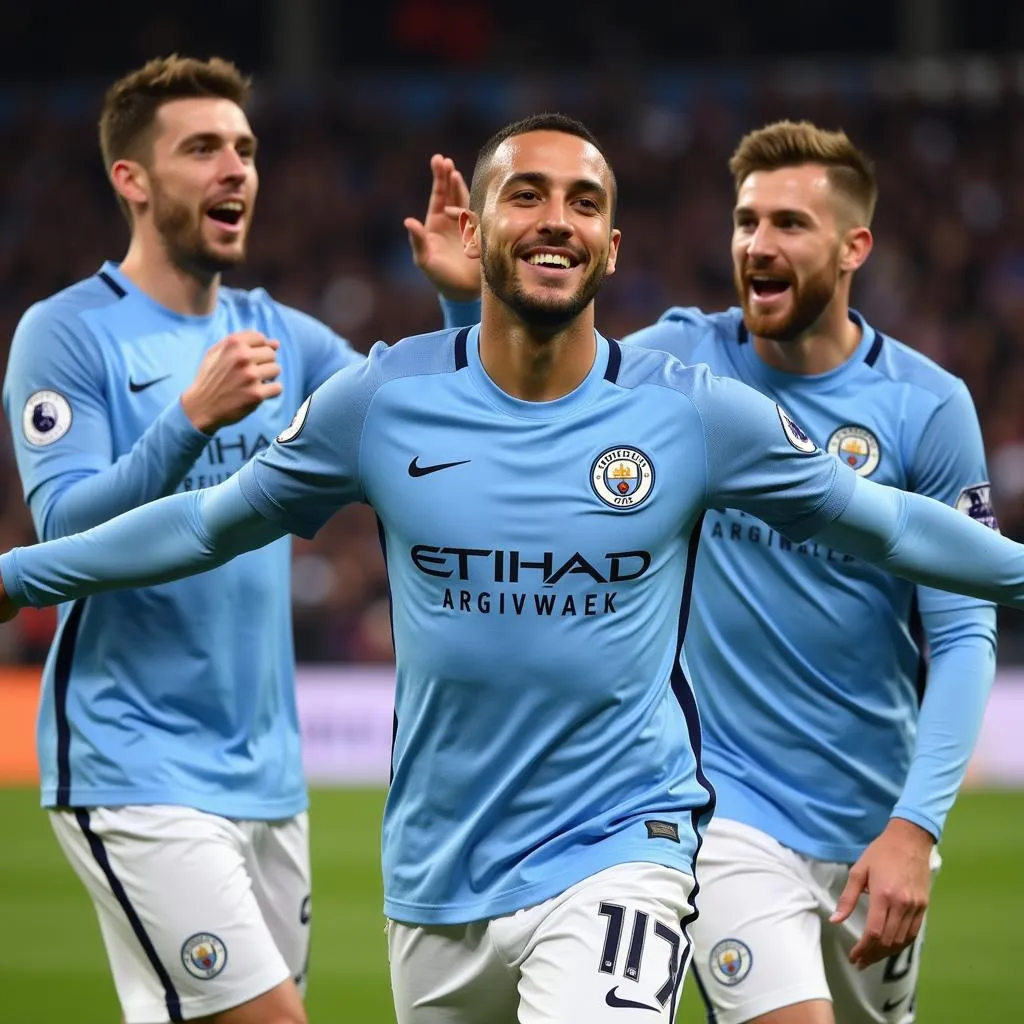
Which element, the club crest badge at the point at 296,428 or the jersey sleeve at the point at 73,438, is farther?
the jersey sleeve at the point at 73,438

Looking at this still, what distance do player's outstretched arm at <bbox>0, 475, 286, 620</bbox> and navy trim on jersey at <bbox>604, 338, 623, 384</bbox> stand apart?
734 mm

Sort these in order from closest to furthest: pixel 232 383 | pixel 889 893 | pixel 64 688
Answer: pixel 889 893 < pixel 232 383 < pixel 64 688

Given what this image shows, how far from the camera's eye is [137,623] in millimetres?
4430

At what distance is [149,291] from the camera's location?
15.7 ft

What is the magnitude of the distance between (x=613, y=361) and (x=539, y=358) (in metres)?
0.16

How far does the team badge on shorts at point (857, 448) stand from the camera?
4.47m

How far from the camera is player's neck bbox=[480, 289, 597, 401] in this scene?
355cm

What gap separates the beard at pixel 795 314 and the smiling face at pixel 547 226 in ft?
→ 3.48

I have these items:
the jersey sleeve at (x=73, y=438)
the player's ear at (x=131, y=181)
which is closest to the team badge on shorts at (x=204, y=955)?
the jersey sleeve at (x=73, y=438)

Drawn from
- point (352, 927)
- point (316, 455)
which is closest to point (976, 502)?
point (316, 455)

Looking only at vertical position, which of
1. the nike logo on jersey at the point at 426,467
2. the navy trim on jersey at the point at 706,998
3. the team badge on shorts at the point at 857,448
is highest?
the team badge on shorts at the point at 857,448

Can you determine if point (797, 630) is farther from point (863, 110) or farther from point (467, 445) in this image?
point (863, 110)

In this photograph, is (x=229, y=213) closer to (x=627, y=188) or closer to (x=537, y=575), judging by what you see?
(x=537, y=575)

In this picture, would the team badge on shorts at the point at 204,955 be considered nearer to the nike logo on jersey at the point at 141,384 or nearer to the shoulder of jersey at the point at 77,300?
the nike logo on jersey at the point at 141,384
